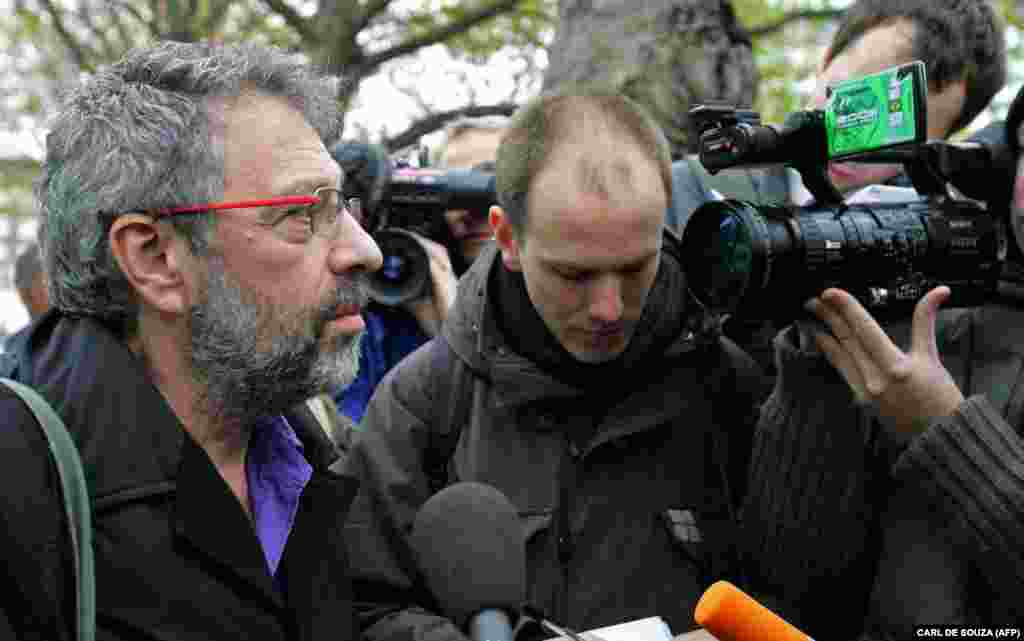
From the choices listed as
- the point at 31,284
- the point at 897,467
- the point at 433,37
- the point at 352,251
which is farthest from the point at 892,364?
the point at 433,37

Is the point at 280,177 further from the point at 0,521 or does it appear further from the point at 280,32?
the point at 280,32

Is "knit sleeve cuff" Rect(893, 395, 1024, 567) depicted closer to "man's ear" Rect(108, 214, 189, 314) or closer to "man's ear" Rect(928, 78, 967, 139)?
"man's ear" Rect(928, 78, 967, 139)

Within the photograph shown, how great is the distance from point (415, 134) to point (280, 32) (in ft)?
4.57

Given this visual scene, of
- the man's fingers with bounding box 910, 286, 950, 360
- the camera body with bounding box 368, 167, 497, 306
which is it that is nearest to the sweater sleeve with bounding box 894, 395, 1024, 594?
the man's fingers with bounding box 910, 286, 950, 360

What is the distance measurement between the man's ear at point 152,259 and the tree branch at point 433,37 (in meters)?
6.26

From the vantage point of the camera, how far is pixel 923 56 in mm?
2969

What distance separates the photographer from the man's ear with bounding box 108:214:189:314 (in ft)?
6.15

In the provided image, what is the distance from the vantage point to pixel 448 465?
2.38 m

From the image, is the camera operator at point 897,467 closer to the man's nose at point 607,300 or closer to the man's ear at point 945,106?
the man's nose at point 607,300

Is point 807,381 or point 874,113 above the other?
point 874,113

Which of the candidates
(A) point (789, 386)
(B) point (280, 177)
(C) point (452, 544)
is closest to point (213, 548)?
(C) point (452, 544)

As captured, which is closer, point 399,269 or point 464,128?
point 399,269

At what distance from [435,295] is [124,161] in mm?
1509

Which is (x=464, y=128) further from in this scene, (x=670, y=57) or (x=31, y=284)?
(x=31, y=284)
